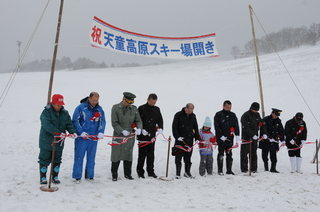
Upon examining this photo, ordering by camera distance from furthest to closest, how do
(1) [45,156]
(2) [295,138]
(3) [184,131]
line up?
(2) [295,138], (3) [184,131], (1) [45,156]

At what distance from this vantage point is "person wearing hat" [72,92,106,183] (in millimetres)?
5613

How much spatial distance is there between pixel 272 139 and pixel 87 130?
5723 mm

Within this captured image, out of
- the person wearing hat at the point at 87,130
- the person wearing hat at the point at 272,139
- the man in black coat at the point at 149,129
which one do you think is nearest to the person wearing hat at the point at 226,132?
the person wearing hat at the point at 272,139

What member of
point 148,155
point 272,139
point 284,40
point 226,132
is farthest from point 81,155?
point 284,40

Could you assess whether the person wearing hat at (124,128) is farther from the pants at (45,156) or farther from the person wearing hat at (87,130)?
the pants at (45,156)

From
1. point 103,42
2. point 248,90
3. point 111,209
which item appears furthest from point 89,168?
point 248,90

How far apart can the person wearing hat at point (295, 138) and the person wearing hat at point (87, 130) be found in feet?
20.1

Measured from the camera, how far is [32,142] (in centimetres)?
1025

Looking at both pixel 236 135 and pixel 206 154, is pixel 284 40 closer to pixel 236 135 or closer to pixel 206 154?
pixel 236 135

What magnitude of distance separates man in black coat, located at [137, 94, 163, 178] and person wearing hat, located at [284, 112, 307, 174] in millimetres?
4519

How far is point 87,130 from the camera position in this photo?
5.71 meters

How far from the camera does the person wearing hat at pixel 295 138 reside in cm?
783

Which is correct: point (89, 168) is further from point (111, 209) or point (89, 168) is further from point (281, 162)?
point (281, 162)

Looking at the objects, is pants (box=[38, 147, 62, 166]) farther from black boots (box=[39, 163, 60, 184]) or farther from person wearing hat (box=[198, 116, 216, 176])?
person wearing hat (box=[198, 116, 216, 176])
